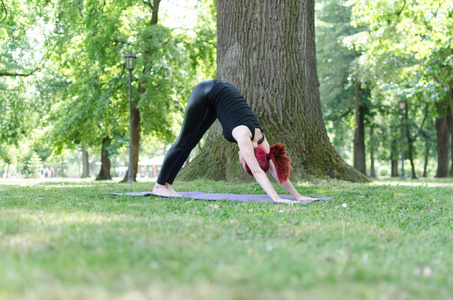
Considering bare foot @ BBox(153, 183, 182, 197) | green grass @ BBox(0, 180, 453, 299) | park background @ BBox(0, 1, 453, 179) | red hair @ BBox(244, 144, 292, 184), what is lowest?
green grass @ BBox(0, 180, 453, 299)

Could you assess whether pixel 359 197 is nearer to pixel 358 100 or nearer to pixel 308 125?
pixel 308 125

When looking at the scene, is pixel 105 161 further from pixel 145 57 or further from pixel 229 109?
pixel 229 109

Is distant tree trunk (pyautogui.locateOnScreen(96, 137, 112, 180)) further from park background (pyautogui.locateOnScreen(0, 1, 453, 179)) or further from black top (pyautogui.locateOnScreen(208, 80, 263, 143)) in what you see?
black top (pyautogui.locateOnScreen(208, 80, 263, 143))

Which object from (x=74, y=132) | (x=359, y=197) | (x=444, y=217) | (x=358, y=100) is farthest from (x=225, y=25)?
(x=358, y=100)

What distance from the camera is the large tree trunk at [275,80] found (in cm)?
933

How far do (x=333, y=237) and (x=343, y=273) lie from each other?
1.02 metres

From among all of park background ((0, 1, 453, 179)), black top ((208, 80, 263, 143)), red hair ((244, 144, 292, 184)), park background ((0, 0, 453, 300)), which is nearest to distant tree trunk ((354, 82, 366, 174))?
park background ((0, 0, 453, 300))

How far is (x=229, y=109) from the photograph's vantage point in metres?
5.68

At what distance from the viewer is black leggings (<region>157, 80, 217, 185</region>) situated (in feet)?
19.4

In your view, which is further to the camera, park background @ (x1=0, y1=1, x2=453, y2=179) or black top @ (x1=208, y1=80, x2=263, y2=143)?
park background @ (x1=0, y1=1, x2=453, y2=179)

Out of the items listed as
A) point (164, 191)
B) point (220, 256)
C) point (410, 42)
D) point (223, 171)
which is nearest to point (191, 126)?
point (164, 191)

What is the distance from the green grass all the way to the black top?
5.31 feet

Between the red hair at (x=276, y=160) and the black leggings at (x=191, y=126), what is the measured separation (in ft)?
3.01

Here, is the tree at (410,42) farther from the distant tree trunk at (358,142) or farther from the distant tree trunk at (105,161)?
the distant tree trunk at (105,161)
